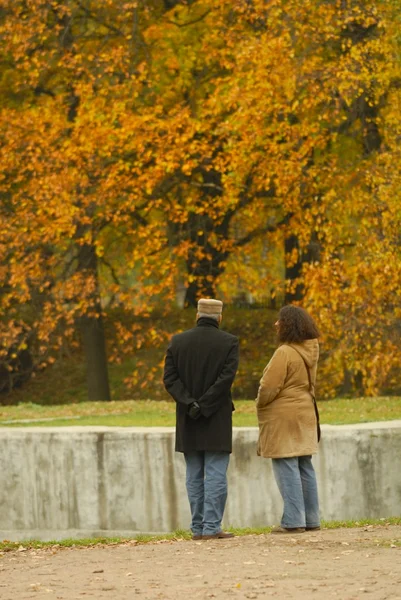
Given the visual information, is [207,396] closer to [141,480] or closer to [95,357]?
[141,480]

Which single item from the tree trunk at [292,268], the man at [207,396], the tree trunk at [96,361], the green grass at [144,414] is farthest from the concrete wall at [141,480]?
the tree trunk at [96,361]

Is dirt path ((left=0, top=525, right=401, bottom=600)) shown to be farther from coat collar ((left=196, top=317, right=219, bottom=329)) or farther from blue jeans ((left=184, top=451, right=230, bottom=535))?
coat collar ((left=196, top=317, right=219, bottom=329))

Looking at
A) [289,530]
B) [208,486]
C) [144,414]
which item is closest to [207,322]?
[208,486]

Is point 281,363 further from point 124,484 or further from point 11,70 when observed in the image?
point 11,70

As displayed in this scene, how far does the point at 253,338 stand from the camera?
30.6 meters

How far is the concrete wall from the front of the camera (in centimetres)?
1115

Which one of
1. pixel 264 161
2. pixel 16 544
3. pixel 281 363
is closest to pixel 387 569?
pixel 281 363

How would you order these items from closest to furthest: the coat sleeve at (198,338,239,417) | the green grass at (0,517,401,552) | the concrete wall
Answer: the coat sleeve at (198,338,239,417)
the green grass at (0,517,401,552)
the concrete wall

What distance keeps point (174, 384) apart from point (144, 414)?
6.29 metres

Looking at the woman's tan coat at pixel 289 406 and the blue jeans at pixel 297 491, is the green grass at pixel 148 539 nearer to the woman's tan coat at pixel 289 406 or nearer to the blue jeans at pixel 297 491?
the blue jeans at pixel 297 491

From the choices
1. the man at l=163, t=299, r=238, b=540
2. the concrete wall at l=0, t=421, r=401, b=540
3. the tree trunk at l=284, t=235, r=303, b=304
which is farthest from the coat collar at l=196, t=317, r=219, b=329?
the tree trunk at l=284, t=235, r=303, b=304

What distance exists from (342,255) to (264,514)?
14.2 m

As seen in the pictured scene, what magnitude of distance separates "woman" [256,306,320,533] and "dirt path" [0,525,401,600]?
12.9 inches

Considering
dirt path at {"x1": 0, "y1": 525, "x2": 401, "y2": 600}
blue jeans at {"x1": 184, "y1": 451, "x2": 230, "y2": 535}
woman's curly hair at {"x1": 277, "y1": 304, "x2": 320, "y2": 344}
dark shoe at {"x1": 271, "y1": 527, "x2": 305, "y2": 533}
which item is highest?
woman's curly hair at {"x1": 277, "y1": 304, "x2": 320, "y2": 344}
